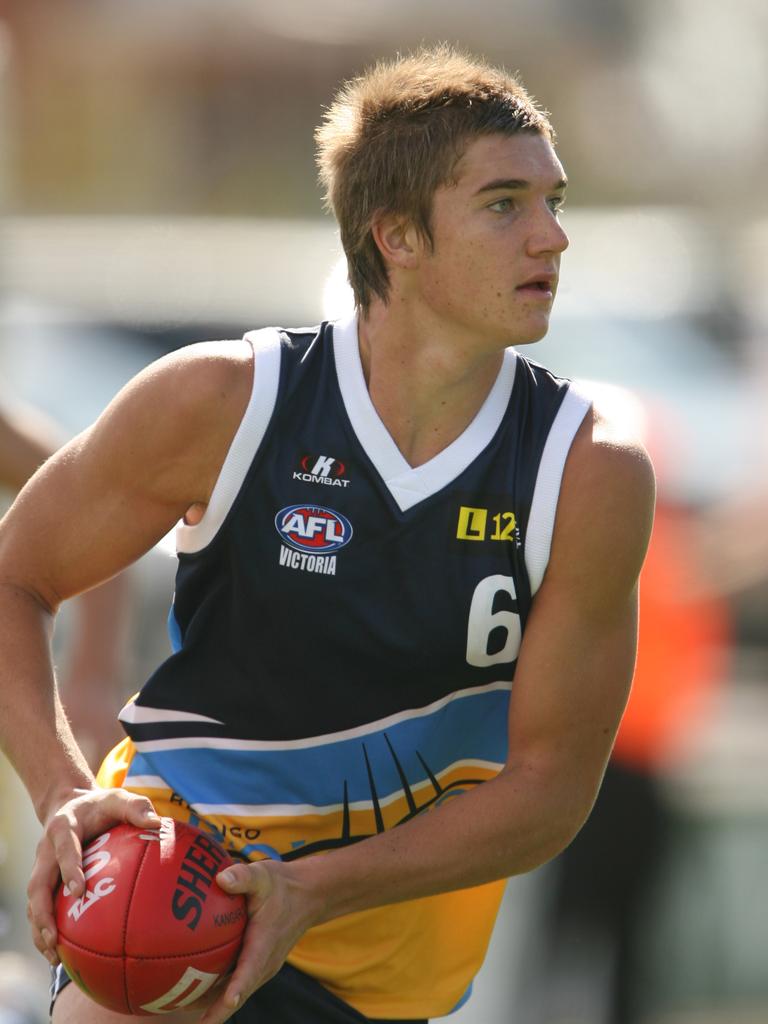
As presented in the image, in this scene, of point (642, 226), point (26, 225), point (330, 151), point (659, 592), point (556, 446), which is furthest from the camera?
point (26, 225)

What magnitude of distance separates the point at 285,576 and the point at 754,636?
8.89 meters

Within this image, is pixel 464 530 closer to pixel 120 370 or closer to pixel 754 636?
pixel 120 370

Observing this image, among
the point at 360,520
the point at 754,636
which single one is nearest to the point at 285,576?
the point at 360,520

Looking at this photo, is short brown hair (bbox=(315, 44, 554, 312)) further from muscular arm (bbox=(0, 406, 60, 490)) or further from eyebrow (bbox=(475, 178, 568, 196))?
muscular arm (bbox=(0, 406, 60, 490))

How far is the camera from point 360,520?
358 cm

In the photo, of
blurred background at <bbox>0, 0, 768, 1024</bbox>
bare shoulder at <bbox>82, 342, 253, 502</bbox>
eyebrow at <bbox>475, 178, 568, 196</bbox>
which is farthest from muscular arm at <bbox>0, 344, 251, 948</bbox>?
blurred background at <bbox>0, 0, 768, 1024</bbox>

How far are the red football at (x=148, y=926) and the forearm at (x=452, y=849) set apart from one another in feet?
0.60

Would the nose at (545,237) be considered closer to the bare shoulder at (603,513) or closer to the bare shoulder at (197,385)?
the bare shoulder at (603,513)

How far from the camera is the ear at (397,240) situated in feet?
12.0

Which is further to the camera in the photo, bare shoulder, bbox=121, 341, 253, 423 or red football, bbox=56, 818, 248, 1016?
bare shoulder, bbox=121, 341, 253, 423

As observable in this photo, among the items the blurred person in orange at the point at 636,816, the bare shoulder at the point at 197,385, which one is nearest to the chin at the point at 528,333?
the bare shoulder at the point at 197,385

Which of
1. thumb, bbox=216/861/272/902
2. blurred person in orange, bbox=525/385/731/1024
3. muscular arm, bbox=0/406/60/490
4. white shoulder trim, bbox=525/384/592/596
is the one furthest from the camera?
blurred person in orange, bbox=525/385/731/1024

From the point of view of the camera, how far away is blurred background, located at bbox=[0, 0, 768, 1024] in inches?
271

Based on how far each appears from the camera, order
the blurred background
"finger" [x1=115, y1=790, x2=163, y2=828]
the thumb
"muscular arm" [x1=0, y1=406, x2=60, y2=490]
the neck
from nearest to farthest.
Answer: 1. the thumb
2. "finger" [x1=115, y1=790, x2=163, y2=828]
3. the neck
4. "muscular arm" [x1=0, y1=406, x2=60, y2=490]
5. the blurred background
